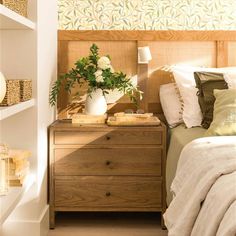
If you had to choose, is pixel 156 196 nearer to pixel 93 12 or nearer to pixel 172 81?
pixel 172 81

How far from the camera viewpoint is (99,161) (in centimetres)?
314

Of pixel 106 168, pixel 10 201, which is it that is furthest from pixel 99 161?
pixel 10 201

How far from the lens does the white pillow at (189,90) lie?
328 cm

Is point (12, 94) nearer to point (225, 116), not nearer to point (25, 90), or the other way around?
point (25, 90)

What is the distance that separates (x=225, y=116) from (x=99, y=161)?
2.88 feet

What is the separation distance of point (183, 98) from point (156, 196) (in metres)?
0.72

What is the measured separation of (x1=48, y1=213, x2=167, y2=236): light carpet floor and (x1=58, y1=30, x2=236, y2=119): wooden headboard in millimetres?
798

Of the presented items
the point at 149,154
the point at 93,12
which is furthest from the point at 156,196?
the point at 93,12

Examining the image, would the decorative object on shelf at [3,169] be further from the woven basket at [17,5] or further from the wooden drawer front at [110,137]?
the wooden drawer front at [110,137]

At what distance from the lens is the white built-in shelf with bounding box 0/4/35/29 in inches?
80.6

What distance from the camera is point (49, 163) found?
10.3ft

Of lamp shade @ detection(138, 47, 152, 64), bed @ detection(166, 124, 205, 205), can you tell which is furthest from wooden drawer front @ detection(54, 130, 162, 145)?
lamp shade @ detection(138, 47, 152, 64)

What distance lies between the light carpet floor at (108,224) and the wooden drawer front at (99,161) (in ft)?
1.22

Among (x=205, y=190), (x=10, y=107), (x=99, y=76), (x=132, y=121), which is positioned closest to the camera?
(x=205, y=190)
